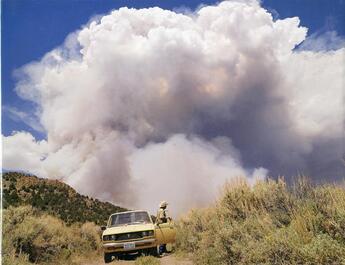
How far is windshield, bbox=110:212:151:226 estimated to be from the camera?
1644 cm

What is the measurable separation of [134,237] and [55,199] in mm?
35356

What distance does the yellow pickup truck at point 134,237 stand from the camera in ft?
49.7

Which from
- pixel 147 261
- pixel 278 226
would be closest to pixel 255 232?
pixel 278 226

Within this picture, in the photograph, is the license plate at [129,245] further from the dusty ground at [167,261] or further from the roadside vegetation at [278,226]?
the roadside vegetation at [278,226]

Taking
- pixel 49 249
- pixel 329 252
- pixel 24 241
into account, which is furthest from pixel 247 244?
pixel 49 249

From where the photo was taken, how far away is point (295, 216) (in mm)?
9109

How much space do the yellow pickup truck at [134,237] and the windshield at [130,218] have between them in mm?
73

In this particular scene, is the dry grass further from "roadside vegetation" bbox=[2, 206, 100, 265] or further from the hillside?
the hillside

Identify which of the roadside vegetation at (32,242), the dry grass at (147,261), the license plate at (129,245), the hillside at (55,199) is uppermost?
the hillside at (55,199)

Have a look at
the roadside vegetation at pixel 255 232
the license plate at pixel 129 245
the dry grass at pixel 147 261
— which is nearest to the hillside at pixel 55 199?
the roadside vegetation at pixel 255 232

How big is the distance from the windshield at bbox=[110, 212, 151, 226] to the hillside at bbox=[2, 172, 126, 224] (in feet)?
78.0

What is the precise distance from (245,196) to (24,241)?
25.4 ft

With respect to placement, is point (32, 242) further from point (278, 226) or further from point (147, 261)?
point (278, 226)

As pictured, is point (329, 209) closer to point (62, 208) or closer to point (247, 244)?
point (247, 244)
